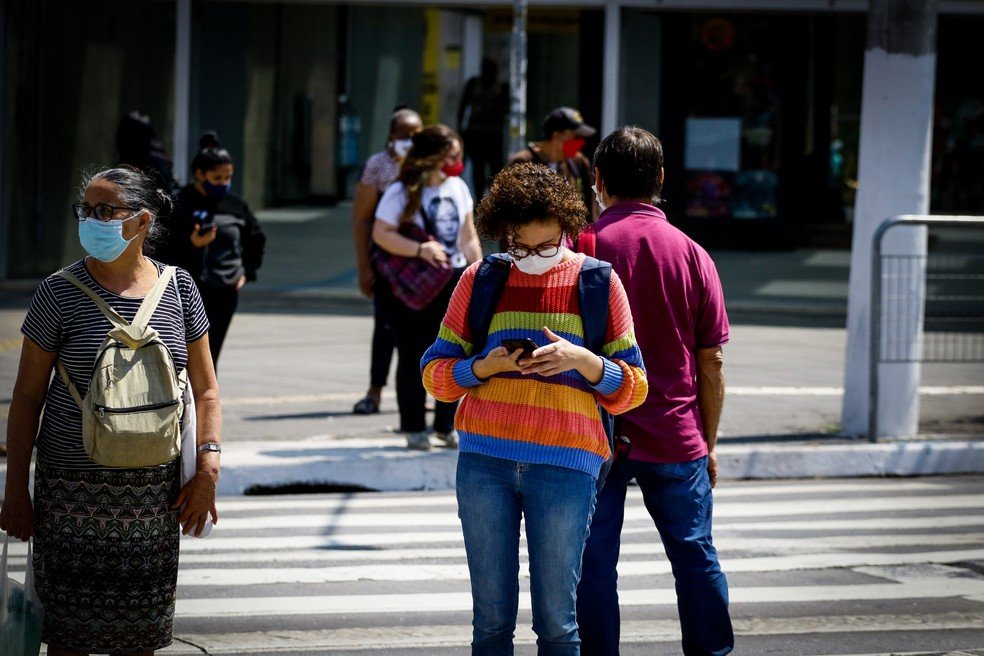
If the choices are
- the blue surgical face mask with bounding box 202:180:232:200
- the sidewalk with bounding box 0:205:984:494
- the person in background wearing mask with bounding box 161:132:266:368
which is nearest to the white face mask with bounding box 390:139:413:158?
the person in background wearing mask with bounding box 161:132:266:368

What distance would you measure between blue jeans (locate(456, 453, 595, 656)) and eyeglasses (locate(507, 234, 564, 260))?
1.84ft

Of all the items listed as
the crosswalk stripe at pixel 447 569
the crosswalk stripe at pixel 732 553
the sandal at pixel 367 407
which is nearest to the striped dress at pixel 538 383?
the crosswalk stripe at pixel 447 569

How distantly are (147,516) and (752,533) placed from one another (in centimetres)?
409

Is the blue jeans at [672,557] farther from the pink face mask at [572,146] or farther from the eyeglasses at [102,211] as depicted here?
the pink face mask at [572,146]

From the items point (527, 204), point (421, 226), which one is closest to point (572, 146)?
point (421, 226)

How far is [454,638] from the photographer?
5805mm

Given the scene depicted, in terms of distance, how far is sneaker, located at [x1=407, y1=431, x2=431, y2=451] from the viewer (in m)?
8.90

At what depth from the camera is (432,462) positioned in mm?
8750

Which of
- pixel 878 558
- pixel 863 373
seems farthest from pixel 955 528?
pixel 863 373

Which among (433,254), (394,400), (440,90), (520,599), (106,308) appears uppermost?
(440,90)

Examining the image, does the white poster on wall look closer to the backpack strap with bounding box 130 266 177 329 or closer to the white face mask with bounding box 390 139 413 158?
the white face mask with bounding box 390 139 413 158

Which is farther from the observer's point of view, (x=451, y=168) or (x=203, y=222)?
(x=203, y=222)

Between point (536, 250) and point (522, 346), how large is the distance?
0.34 m

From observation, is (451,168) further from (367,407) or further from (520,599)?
(520,599)
